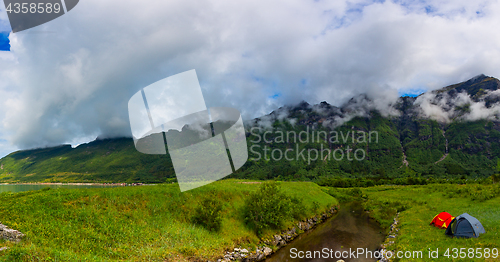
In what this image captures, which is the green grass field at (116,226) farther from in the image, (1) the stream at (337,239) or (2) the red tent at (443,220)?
(2) the red tent at (443,220)

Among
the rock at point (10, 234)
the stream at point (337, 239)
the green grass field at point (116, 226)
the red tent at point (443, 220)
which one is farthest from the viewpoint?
the stream at point (337, 239)

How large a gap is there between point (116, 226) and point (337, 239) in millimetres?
26959

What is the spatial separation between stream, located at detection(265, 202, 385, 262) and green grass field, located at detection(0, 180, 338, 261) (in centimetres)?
397

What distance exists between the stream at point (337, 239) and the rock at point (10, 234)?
20634 millimetres

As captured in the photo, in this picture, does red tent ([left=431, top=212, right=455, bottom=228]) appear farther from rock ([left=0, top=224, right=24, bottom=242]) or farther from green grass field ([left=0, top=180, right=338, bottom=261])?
rock ([left=0, top=224, right=24, bottom=242])

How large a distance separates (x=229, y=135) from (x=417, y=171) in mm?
229922

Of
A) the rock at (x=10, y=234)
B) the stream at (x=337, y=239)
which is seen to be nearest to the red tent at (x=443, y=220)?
the stream at (x=337, y=239)

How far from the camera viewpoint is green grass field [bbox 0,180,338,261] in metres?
14.7

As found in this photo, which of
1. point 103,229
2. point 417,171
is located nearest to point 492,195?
point 103,229

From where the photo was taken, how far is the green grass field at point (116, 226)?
14680 millimetres

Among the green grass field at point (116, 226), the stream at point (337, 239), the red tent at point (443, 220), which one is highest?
Result: the green grass field at point (116, 226)

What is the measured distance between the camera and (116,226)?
61.9 ft

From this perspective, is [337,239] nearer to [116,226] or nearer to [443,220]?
[443,220]

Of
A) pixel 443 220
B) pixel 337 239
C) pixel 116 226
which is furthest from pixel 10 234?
pixel 443 220
